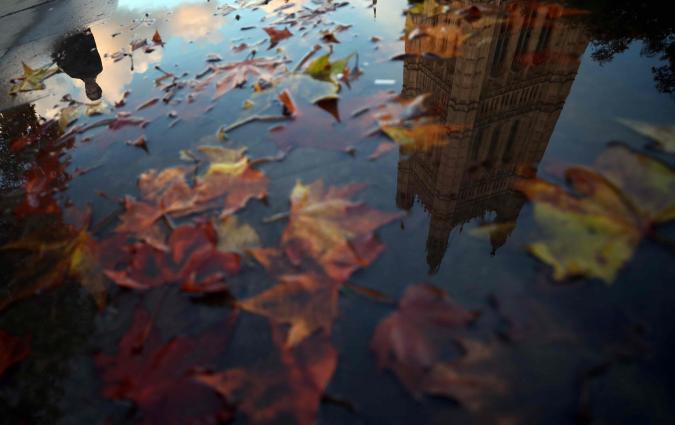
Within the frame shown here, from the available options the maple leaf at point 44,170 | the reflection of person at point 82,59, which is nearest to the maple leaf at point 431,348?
the maple leaf at point 44,170

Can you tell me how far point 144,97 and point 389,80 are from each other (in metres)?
2.70

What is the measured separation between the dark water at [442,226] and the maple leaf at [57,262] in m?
0.05

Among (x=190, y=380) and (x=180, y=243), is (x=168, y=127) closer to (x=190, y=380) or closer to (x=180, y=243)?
(x=180, y=243)

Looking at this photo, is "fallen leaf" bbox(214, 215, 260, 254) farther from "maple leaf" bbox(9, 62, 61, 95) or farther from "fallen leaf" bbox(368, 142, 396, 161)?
"maple leaf" bbox(9, 62, 61, 95)

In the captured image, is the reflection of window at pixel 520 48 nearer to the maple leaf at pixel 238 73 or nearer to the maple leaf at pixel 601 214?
the maple leaf at pixel 601 214

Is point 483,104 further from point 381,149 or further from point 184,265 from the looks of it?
point 184,265

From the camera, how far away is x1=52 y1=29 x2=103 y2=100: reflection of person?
14.1ft

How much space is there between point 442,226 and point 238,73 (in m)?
2.96

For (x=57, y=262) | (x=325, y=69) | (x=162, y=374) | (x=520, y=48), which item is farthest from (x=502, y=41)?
(x=57, y=262)

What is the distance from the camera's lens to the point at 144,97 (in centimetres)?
381

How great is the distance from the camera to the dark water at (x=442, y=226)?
135 cm

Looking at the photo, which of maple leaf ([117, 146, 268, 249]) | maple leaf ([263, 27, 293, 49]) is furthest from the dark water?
maple leaf ([263, 27, 293, 49])

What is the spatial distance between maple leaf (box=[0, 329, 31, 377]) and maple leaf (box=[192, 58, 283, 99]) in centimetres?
256

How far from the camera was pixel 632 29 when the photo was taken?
3789mm
